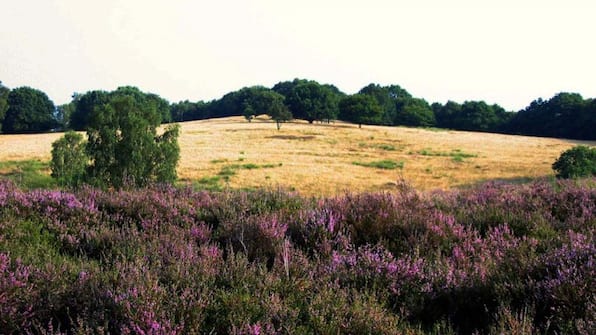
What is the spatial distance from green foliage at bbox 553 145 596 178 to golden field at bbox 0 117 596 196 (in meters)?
2.33

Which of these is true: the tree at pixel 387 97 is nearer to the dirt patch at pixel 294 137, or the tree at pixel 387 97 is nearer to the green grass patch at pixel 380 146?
the dirt patch at pixel 294 137

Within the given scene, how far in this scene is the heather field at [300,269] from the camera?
270 cm

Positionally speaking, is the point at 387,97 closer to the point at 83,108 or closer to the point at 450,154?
the point at 83,108

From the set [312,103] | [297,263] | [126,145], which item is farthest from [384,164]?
[312,103]

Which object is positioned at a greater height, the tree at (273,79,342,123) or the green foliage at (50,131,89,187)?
the tree at (273,79,342,123)

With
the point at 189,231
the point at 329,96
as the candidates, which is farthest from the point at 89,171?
the point at 329,96

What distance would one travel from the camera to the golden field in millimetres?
33062

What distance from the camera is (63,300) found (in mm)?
3000

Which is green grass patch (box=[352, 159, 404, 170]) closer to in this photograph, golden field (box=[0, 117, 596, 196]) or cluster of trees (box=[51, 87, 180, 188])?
golden field (box=[0, 117, 596, 196])

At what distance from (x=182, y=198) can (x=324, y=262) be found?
3132 millimetres

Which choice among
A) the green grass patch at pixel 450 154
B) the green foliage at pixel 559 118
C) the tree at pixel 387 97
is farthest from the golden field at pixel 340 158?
the tree at pixel 387 97

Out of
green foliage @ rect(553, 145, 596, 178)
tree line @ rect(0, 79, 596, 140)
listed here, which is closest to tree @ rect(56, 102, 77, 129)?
tree line @ rect(0, 79, 596, 140)

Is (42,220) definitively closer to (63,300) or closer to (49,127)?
(63,300)

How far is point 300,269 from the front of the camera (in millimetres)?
3525
